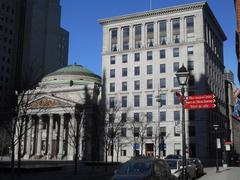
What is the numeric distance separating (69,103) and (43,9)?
3721 inches

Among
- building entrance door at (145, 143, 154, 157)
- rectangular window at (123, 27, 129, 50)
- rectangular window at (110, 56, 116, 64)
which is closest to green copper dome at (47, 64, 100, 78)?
rectangular window at (110, 56, 116, 64)

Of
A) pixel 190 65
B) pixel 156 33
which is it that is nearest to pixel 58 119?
pixel 156 33

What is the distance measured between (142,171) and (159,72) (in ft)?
264

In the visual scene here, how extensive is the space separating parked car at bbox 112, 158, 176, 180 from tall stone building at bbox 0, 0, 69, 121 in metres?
91.7

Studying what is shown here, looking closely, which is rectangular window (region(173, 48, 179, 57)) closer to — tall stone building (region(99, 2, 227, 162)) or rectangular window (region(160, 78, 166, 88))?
tall stone building (region(99, 2, 227, 162))

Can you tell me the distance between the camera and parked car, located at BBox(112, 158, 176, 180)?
16.7 meters

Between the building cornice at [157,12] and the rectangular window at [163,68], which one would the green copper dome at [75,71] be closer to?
the building cornice at [157,12]

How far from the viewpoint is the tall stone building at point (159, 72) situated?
301ft

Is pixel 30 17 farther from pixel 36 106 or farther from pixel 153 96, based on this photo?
pixel 153 96

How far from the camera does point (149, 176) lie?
17.0 meters

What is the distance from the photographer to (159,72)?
97250 millimetres

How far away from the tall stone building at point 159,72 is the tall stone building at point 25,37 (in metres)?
22.3

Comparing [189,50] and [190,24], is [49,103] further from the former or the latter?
[190,24]

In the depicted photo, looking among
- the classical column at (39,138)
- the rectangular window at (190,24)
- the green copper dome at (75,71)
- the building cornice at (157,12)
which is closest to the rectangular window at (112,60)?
the building cornice at (157,12)
